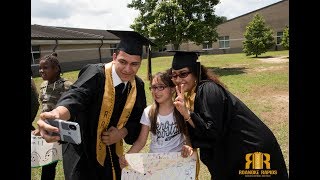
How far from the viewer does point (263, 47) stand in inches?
1252

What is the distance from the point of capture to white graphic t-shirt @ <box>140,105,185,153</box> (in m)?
3.04

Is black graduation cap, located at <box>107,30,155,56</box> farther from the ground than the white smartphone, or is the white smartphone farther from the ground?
black graduation cap, located at <box>107,30,155,56</box>

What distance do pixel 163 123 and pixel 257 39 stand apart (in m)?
31.2

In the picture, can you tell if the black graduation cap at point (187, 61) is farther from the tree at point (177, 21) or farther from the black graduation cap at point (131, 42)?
the tree at point (177, 21)

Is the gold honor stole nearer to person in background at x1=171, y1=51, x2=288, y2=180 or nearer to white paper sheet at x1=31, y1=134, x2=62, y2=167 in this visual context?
person in background at x1=171, y1=51, x2=288, y2=180

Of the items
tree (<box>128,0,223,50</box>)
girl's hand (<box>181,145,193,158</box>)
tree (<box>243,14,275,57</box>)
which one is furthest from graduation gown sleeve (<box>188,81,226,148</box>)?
tree (<box>243,14,275,57</box>)

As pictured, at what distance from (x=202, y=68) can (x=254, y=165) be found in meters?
0.99

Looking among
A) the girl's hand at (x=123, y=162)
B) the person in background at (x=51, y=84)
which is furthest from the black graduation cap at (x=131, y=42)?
the person in background at (x=51, y=84)

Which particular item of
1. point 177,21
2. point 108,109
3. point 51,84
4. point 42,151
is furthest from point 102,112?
point 177,21

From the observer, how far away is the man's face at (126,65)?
8.91 ft

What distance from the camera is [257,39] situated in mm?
32000

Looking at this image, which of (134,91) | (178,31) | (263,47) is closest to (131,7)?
(178,31)

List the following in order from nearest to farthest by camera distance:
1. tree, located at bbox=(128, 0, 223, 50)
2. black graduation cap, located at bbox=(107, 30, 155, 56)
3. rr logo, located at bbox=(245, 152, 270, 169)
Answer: rr logo, located at bbox=(245, 152, 270, 169) → black graduation cap, located at bbox=(107, 30, 155, 56) → tree, located at bbox=(128, 0, 223, 50)
